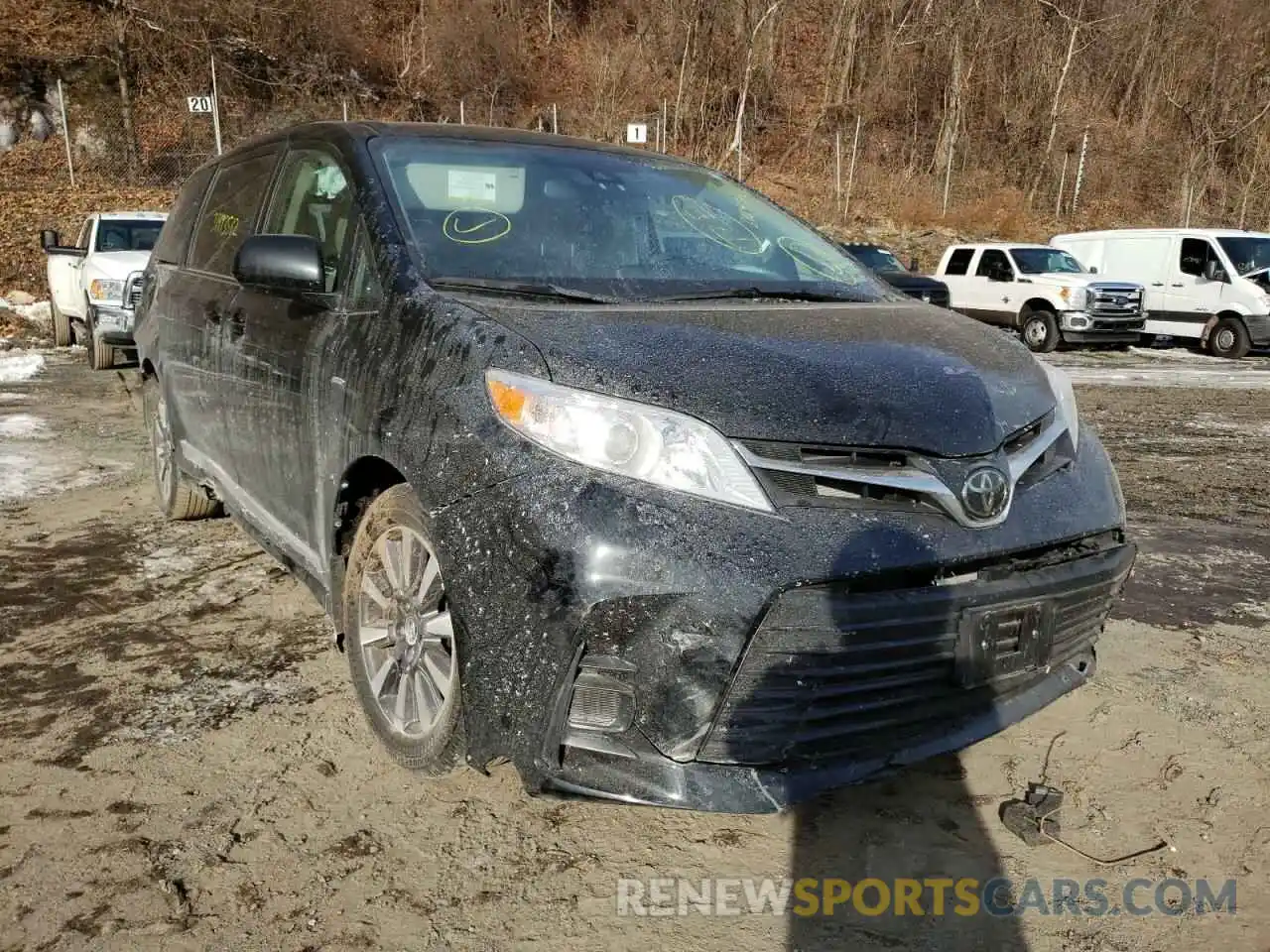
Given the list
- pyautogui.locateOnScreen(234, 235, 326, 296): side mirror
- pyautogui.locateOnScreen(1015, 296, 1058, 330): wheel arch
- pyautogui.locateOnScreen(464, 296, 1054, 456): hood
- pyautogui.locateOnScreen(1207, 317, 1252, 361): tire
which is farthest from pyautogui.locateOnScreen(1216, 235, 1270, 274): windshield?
pyautogui.locateOnScreen(234, 235, 326, 296): side mirror

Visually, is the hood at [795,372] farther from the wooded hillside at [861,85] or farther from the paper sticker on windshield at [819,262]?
the wooded hillside at [861,85]

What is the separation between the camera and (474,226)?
3.03m

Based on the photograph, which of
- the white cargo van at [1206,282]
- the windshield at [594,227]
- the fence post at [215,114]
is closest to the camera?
the windshield at [594,227]

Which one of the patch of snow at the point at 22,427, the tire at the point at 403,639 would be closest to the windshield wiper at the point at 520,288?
the tire at the point at 403,639

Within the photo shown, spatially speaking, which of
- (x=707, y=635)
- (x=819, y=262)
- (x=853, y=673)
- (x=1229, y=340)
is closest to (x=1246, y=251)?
(x=1229, y=340)

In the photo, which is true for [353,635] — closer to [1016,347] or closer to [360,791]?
[360,791]

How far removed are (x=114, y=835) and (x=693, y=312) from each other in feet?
6.48

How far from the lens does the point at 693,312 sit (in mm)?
2740

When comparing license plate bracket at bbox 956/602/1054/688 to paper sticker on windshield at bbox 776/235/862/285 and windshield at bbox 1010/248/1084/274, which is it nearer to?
paper sticker on windshield at bbox 776/235/862/285

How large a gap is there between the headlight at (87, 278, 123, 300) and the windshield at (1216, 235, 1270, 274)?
15.3 m

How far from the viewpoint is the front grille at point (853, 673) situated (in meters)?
2.08

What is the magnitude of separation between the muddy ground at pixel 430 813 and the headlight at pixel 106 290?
6989mm

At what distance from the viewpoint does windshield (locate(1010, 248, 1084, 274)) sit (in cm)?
1667

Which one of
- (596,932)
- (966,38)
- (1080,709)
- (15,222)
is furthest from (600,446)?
(966,38)
